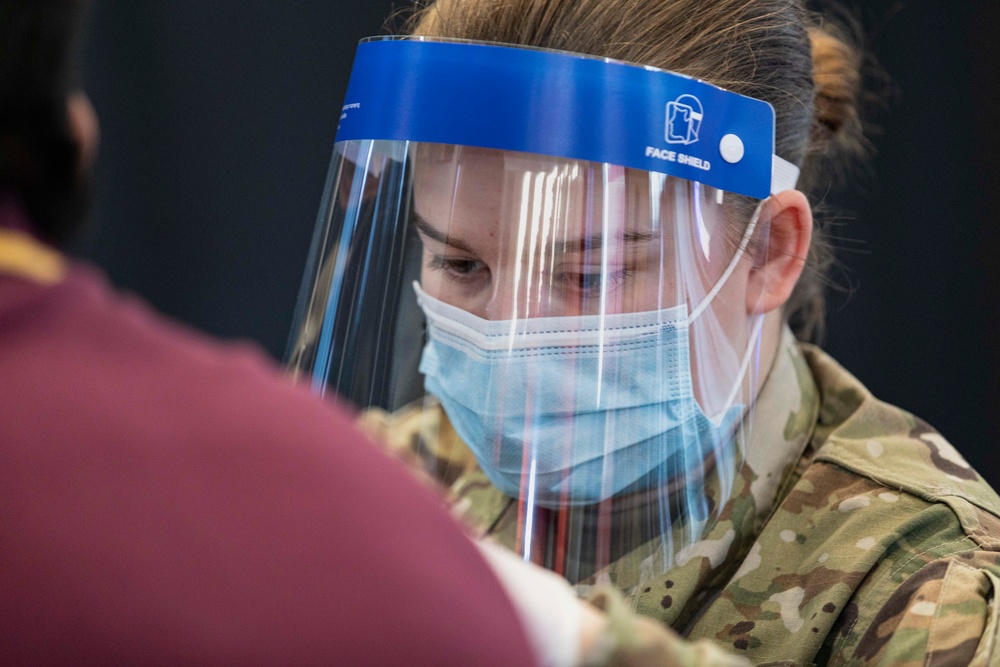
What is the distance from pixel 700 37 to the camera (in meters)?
1.08

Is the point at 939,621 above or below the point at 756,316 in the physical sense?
below

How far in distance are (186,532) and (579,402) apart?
0.55m

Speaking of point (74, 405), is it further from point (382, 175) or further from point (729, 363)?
point (729, 363)

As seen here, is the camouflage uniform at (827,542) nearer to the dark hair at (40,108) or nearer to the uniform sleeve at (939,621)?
the uniform sleeve at (939,621)

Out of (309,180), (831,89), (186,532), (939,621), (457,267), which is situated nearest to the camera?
(186,532)

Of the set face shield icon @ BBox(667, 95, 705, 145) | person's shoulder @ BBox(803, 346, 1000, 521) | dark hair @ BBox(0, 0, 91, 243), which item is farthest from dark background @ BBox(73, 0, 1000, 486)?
dark hair @ BBox(0, 0, 91, 243)

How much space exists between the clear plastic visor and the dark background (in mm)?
994

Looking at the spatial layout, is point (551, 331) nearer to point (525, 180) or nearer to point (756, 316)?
point (525, 180)

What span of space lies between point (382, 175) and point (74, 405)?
62cm

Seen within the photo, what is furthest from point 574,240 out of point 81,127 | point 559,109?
point 81,127

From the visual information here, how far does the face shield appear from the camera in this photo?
38.3 inches

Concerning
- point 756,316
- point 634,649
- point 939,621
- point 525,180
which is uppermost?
point 525,180

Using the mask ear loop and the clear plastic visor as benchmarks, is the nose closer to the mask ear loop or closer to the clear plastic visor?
the clear plastic visor

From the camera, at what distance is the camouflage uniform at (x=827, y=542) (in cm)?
95
